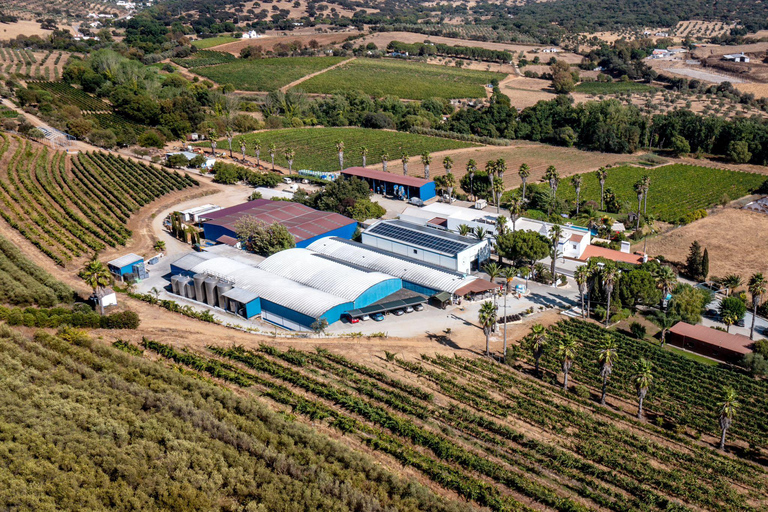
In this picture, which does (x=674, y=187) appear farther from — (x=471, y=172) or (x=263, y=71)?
(x=263, y=71)

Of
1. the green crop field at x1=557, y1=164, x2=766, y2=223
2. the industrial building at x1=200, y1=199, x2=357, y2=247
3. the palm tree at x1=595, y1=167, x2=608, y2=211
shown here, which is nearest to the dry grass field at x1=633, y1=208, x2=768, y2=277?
the green crop field at x1=557, y1=164, x2=766, y2=223

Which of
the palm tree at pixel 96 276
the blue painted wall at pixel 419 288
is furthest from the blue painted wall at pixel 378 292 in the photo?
the palm tree at pixel 96 276

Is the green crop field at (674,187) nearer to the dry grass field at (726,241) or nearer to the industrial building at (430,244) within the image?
the dry grass field at (726,241)

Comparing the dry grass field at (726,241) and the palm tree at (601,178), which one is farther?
the palm tree at (601,178)

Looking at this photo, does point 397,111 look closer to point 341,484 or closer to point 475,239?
point 475,239

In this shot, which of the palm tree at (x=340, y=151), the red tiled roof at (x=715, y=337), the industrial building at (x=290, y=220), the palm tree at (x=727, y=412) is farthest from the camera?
the palm tree at (x=340, y=151)

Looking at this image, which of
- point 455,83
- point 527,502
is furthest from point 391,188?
point 455,83

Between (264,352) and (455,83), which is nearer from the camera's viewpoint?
(264,352)
